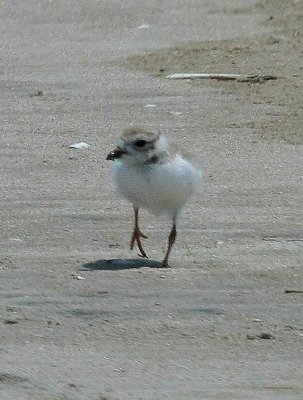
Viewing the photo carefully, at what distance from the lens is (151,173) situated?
22.3 ft

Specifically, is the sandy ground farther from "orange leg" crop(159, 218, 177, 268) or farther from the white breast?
the white breast

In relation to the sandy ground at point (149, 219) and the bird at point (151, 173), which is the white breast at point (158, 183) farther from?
the sandy ground at point (149, 219)

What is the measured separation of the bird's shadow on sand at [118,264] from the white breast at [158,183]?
0.93 ft

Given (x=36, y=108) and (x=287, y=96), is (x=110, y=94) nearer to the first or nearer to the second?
(x=36, y=108)

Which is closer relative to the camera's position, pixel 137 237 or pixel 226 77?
pixel 137 237

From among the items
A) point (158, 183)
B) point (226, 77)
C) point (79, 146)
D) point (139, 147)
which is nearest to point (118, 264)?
point (158, 183)

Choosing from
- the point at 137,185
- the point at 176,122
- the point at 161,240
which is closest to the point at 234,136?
the point at 176,122

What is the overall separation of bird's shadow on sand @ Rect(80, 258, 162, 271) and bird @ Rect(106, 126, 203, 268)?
0.08 m

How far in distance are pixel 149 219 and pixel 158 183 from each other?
3.63ft

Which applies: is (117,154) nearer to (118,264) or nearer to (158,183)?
(158,183)

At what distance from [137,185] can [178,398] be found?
1794 millimetres

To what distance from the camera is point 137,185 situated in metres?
6.79

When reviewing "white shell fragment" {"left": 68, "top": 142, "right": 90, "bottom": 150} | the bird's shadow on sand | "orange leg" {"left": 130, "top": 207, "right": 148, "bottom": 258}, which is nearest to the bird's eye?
"orange leg" {"left": 130, "top": 207, "right": 148, "bottom": 258}

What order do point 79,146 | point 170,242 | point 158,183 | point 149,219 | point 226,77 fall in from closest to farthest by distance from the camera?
point 158,183 < point 170,242 < point 149,219 < point 79,146 < point 226,77
